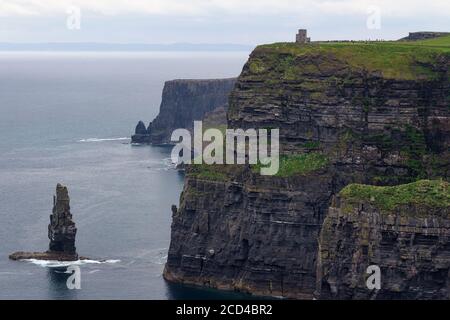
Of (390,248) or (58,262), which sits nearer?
(390,248)

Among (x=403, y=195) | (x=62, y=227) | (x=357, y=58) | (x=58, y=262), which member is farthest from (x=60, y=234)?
(x=403, y=195)

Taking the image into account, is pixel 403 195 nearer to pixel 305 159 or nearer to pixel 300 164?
pixel 300 164

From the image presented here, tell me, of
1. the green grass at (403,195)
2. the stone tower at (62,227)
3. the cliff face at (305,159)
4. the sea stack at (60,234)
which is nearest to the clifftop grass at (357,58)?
the cliff face at (305,159)

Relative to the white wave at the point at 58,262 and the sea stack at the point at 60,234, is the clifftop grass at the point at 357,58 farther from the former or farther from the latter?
the white wave at the point at 58,262

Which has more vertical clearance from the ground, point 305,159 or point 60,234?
point 305,159

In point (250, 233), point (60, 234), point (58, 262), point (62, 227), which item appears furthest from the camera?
point (60, 234)

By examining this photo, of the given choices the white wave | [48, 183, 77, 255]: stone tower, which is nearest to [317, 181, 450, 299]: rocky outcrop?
the white wave

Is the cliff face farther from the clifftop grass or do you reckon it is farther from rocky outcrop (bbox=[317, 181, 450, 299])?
rocky outcrop (bbox=[317, 181, 450, 299])
